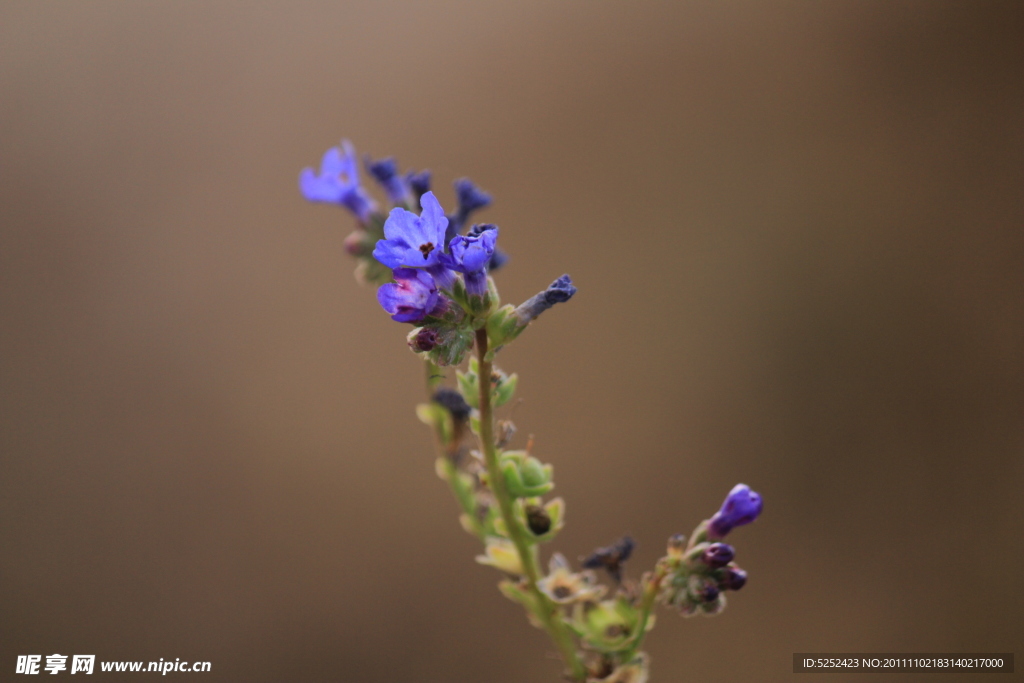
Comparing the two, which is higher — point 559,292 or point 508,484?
point 559,292

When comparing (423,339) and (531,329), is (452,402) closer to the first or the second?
(423,339)

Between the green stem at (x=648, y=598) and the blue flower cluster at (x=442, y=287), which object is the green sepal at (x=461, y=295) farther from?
the green stem at (x=648, y=598)

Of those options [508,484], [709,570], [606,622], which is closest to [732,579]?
[709,570]

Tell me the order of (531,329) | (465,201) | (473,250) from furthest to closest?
1. (531,329)
2. (465,201)
3. (473,250)

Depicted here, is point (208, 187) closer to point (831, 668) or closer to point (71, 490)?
point (71, 490)

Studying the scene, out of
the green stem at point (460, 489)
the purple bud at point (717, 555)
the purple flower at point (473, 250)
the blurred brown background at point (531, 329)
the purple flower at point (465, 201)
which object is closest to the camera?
the purple flower at point (473, 250)

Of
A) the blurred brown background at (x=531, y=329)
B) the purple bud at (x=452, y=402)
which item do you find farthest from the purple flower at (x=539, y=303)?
the blurred brown background at (x=531, y=329)
